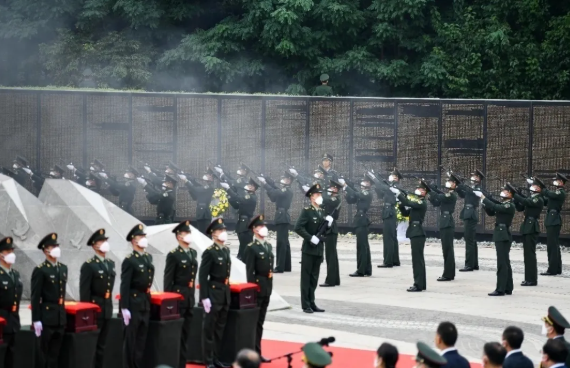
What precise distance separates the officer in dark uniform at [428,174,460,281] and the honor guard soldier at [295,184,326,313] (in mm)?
4051

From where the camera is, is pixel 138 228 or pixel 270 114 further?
pixel 270 114

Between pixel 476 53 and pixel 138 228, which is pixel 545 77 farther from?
pixel 138 228

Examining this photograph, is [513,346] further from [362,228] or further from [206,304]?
[362,228]

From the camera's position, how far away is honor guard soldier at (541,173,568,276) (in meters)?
25.2

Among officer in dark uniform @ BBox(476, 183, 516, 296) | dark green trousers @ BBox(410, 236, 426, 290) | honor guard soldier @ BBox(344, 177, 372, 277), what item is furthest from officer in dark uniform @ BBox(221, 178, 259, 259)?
officer in dark uniform @ BBox(476, 183, 516, 296)

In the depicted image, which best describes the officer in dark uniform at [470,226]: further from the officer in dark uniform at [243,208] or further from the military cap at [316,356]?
the military cap at [316,356]

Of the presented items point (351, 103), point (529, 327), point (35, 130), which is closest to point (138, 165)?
point (35, 130)

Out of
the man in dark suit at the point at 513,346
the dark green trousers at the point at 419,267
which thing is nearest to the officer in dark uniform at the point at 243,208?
the dark green trousers at the point at 419,267

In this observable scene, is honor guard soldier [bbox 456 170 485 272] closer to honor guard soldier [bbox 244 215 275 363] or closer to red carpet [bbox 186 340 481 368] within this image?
red carpet [bbox 186 340 481 368]

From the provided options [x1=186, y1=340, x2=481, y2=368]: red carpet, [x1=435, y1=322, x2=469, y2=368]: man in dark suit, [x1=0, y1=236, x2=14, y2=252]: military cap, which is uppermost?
[x1=0, y1=236, x2=14, y2=252]: military cap

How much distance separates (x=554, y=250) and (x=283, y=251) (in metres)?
5.29

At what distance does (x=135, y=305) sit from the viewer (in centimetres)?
1509

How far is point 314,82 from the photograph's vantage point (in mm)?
40281

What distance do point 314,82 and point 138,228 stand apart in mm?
25218
